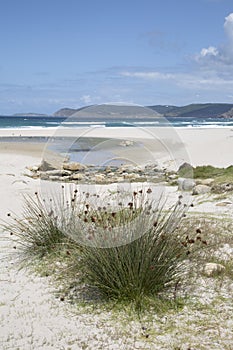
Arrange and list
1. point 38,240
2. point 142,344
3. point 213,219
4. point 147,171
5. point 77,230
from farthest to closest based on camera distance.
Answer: point 147,171 < point 213,219 < point 38,240 < point 77,230 < point 142,344

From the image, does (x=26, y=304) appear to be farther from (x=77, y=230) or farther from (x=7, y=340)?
(x=77, y=230)

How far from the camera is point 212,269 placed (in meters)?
5.05

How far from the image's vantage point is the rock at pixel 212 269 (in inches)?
198

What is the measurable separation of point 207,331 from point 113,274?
3.19 ft

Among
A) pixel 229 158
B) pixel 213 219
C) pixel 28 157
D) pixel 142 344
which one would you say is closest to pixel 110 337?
pixel 142 344

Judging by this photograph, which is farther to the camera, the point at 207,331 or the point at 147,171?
the point at 147,171

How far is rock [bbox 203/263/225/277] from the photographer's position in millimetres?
5029

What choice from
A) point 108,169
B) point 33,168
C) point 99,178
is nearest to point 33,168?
point 33,168

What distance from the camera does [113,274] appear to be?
4.38 meters

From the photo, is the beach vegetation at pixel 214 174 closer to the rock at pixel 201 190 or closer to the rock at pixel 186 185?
the rock at pixel 186 185

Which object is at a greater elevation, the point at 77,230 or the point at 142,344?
the point at 77,230

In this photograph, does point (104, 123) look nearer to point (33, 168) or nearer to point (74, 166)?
point (74, 166)

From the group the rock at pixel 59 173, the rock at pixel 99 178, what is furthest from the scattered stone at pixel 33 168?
the rock at pixel 99 178

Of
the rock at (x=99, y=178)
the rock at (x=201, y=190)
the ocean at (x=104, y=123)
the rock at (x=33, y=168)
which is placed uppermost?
the ocean at (x=104, y=123)
